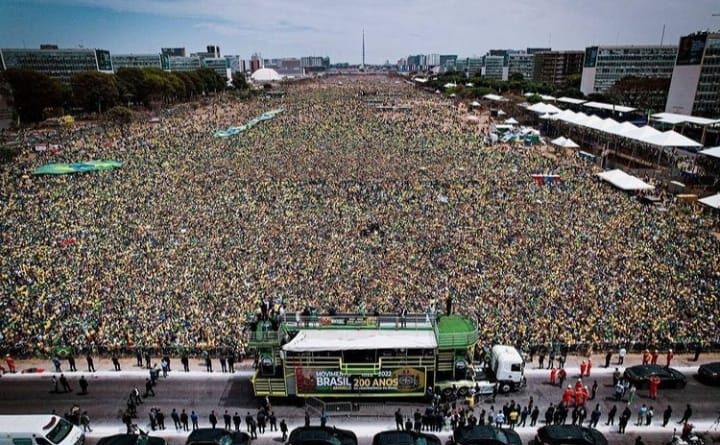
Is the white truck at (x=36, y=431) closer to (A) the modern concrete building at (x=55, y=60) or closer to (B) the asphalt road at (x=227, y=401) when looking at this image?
(B) the asphalt road at (x=227, y=401)

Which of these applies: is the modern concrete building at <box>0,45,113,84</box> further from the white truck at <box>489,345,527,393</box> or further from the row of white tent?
the white truck at <box>489,345,527,393</box>

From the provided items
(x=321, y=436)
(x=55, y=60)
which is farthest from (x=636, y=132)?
(x=55, y=60)

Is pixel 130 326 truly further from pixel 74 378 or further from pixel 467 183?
pixel 467 183

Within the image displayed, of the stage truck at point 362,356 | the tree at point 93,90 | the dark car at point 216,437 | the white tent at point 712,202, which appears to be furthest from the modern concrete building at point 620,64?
the dark car at point 216,437

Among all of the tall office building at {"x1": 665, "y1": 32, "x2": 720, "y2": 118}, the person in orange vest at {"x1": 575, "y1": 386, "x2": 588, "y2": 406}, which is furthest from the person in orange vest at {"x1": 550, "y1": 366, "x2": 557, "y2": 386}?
the tall office building at {"x1": 665, "y1": 32, "x2": 720, "y2": 118}

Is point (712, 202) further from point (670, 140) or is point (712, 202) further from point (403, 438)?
point (403, 438)

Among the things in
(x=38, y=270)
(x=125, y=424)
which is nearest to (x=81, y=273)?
(x=38, y=270)
